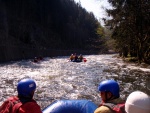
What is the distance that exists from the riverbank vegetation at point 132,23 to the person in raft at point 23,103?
742 inches

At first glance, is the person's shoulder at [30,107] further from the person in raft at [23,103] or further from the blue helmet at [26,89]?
the blue helmet at [26,89]

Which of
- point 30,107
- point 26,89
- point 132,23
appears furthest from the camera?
point 132,23

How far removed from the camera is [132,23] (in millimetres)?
22422

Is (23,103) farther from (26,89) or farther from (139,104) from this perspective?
(139,104)

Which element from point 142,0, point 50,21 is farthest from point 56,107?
point 50,21

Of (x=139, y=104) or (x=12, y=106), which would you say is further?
(x=12, y=106)

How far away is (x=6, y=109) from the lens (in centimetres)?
324

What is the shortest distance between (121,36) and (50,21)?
47942 millimetres

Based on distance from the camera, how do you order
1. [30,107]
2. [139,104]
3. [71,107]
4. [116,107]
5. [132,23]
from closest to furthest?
[139,104] → [116,107] → [30,107] → [71,107] → [132,23]

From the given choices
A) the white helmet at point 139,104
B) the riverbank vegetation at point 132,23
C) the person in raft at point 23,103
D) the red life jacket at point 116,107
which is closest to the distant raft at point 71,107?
the person in raft at point 23,103

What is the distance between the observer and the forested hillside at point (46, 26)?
113 feet

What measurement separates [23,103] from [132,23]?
20499 millimetres

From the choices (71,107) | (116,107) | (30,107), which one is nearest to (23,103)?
(30,107)

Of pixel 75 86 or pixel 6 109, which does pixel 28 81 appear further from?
pixel 75 86
